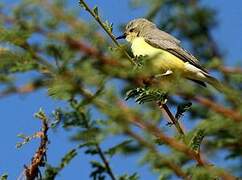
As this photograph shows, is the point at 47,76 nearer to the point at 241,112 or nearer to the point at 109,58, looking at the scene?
the point at 109,58

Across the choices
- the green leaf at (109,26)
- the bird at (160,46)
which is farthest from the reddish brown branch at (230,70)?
the bird at (160,46)

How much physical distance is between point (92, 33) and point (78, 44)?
0.26 metres

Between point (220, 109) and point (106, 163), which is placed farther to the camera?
point (106, 163)

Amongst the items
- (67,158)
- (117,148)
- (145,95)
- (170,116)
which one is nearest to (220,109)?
(117,148)

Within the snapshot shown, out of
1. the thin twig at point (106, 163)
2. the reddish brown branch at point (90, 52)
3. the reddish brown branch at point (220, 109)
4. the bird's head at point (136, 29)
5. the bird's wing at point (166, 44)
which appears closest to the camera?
the reddish brown branch at point (220, 109)

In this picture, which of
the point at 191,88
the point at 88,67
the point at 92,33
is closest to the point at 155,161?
the point at 191,88

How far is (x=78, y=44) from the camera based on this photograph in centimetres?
208

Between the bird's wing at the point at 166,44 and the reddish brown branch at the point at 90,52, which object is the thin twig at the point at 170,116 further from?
the bird's wing at the point at 166,44

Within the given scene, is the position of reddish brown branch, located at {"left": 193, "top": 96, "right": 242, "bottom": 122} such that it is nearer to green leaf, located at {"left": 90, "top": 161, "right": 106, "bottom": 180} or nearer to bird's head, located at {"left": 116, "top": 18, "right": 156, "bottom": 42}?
green leaf, located at {"left": 90, "top": 161, "right": 106, "bottom": 180}

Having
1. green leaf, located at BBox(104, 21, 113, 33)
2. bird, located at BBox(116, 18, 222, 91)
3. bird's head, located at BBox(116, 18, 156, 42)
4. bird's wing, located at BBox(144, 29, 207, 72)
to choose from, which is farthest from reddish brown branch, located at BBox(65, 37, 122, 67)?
bird's head, located at BBox(116, 18, 156, 42)

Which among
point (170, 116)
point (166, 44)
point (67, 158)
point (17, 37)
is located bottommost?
point (67, 158)

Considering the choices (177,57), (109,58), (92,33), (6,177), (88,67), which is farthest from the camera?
(177,57)

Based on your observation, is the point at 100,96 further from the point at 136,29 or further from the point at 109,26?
the point at 136,29

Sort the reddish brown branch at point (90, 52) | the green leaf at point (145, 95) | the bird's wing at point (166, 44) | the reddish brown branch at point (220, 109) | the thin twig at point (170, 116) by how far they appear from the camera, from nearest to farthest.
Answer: the reddish brown branch at point (220, 109) → the reddish brown branch at point (90, 52) → the thin twig at point (170, 116) → the green leaf at point (145, 95) → the bird's wing at point (166, 44)
